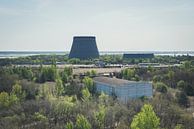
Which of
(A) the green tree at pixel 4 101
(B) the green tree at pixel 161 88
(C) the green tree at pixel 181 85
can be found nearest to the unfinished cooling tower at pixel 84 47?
(C) the green tree at pixel 181 85

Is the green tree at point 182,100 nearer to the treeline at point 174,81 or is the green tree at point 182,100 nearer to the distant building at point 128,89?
the treeline at point 174,81

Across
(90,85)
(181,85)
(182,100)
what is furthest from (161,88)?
(90,85)

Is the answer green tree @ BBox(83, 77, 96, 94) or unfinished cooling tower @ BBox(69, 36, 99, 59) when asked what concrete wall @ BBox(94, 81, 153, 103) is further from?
unfinished cooling tower @ BBox(69, 36, 99, 59)

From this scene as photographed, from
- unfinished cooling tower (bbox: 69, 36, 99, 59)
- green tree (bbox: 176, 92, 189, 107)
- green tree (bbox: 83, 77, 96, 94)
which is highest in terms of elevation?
unfinished cooling tower (bbox: 69, 36, 99, 59)

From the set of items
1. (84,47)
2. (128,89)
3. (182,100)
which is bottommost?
(182,100)

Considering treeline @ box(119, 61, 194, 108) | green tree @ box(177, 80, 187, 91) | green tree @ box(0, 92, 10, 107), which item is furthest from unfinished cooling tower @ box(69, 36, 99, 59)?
green tree @ box(0, 92, 10, 107)

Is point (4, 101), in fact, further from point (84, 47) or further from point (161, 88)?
point (84, 47)

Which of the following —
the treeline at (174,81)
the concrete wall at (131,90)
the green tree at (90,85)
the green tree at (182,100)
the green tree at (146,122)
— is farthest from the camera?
the green tree at (90,85)

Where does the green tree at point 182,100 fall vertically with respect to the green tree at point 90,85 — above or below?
below
